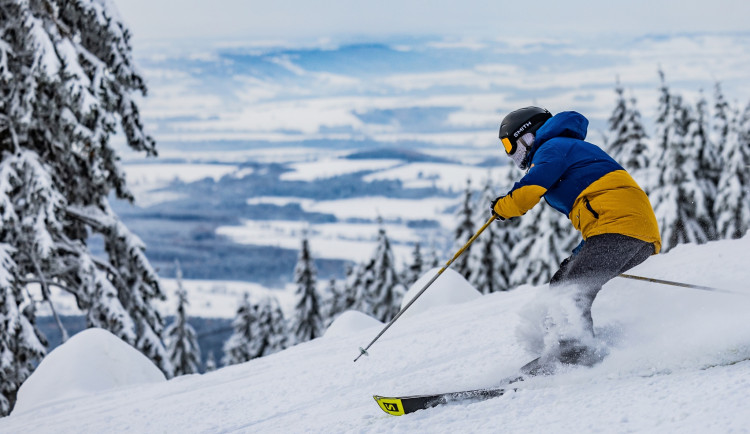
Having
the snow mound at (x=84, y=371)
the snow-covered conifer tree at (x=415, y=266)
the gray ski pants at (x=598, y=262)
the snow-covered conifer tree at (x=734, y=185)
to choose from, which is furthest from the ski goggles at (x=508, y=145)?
the snow-covered conifer tree at (x=415, y=266)

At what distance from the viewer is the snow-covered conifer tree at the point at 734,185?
24.6 meters

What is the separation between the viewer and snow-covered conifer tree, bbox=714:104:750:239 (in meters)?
24.6

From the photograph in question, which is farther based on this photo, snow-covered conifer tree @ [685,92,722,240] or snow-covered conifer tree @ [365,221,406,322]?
snow-covered conifer tree @ [365,221,406,322]

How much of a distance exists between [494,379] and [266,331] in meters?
33.7

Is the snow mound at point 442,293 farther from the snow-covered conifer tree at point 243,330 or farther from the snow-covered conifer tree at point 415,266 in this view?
the snow-covered conifer tree at point 243,330

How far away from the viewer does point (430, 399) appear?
4637mm

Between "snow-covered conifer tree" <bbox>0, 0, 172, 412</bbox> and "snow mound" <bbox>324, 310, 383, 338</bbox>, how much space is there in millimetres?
5123

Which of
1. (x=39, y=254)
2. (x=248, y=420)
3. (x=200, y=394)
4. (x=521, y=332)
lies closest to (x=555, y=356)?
(x=521, y=332)

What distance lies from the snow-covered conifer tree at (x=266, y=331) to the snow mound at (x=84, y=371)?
28953mm

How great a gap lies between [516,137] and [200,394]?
154 inches

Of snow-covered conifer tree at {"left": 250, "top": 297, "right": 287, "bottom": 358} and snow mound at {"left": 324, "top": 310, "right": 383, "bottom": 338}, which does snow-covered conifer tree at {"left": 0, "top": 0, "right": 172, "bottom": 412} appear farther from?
snow-covered conifer tree at {"left": 250, "top": 297, "right": 287, "bottom": 358}

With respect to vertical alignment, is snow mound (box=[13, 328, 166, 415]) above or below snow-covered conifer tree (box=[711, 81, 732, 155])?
below

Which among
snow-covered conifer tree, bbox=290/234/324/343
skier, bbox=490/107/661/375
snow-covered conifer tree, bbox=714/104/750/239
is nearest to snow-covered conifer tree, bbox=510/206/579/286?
snow-covered conifer tree, bbox=714/104/750/239

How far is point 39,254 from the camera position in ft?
34.0
